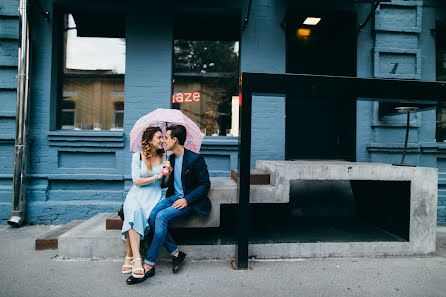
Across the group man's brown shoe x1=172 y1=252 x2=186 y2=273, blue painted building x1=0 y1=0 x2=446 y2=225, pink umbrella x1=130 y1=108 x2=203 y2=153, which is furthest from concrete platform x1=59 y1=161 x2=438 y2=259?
blue painted building x1=0 y1=0 x2=446 y2=225

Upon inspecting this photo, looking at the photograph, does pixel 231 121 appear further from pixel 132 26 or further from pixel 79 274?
pixel 79 274

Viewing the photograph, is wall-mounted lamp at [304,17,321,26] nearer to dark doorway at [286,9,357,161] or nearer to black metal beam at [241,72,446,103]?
dark doorway at [286,9,357,161]

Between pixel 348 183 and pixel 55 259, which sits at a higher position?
pixel 348 183

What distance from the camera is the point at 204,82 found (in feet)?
19.9

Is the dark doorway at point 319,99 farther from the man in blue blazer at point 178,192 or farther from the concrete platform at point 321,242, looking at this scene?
the man in blue blazer at point 178,192

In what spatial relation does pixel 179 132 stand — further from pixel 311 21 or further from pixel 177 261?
pixel 311 21

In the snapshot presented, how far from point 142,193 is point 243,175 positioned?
4.26 ft

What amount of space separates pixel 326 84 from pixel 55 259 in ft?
13.5

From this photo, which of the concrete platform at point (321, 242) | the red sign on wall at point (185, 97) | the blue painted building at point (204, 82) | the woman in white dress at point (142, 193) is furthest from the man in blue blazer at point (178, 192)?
the red sign on wall at point (185, 97)

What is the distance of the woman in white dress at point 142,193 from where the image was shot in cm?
330

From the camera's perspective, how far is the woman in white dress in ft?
10.8

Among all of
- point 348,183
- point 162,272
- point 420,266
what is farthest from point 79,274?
point 348,183

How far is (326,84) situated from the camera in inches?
137

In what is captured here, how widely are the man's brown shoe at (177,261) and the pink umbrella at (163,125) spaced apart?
131cm
